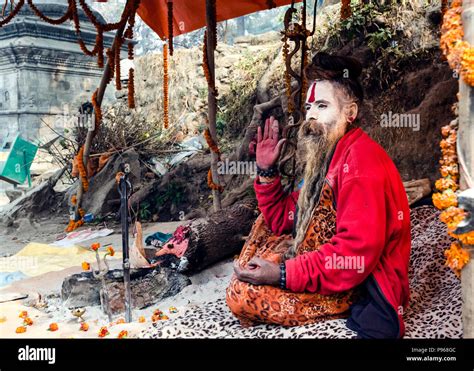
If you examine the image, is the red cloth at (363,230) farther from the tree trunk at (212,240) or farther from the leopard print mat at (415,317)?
the tree trunk at (212,240)

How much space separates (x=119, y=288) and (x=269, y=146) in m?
1.63

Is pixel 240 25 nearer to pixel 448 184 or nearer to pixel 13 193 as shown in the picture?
pixel 13 193

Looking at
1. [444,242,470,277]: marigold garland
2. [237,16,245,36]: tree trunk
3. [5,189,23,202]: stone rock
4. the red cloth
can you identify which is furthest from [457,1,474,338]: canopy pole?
[237,16,245,36]: tree trunk

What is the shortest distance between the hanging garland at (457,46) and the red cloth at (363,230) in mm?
562

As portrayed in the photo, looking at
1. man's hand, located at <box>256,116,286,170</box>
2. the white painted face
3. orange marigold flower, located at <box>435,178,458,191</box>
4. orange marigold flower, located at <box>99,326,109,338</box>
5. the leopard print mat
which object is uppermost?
the white painted face

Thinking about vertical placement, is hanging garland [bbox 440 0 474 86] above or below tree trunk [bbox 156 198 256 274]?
above

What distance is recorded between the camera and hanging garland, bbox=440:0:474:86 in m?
2.19

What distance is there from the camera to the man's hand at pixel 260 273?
2.70m

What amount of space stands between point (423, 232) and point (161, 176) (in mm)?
4767

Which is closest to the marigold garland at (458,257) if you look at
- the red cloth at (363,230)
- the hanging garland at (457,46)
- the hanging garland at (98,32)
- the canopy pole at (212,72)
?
the red cloth at (363,230)

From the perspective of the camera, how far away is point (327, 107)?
2727 millimetres

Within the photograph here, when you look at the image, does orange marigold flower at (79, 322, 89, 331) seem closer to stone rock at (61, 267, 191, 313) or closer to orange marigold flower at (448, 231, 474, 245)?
stone rock at (61, 267, 191, 313)

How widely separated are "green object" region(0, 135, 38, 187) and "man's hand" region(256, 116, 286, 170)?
635 centimetres
